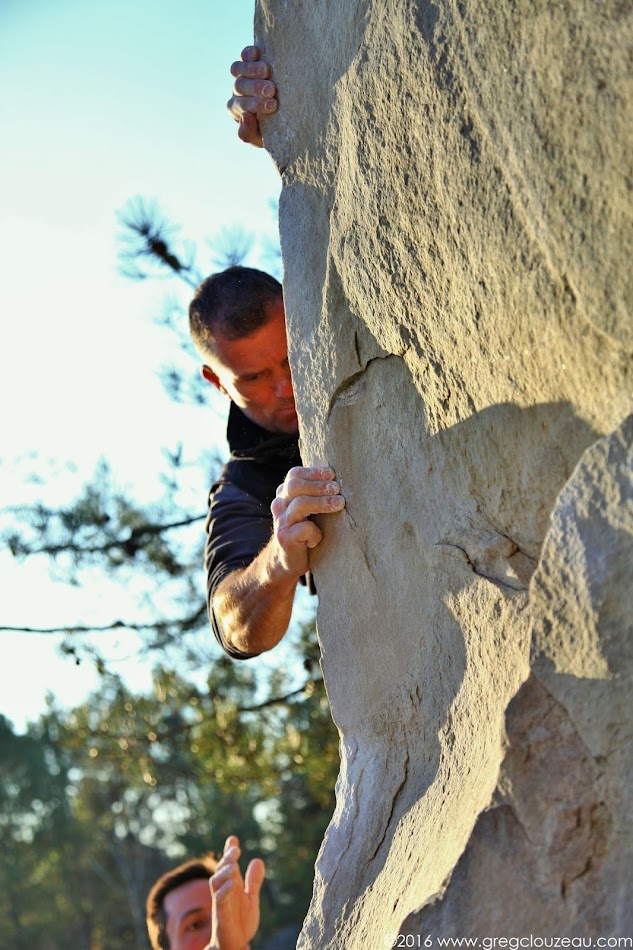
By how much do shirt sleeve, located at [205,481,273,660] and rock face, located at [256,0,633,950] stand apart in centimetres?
59

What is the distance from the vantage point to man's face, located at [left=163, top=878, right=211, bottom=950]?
9.46 feet

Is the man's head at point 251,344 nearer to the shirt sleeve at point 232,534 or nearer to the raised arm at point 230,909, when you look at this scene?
the shirt sleeve at point 232,534

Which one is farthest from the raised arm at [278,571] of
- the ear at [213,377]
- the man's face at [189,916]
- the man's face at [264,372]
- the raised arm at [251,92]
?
the man's face at [189,916]

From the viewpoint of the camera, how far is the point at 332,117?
1.66m

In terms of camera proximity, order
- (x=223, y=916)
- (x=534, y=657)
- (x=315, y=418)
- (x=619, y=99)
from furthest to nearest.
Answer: (x=223, y=916)
(x=315, y=418)
(x=534, y=657)
(x=619, y=99)

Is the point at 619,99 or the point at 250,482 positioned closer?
the point at 619,99

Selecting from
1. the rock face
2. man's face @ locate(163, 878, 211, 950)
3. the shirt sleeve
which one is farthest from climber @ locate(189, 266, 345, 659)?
man's face @ locate(163, 878, 211, 950)

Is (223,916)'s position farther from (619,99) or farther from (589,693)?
(619,99)

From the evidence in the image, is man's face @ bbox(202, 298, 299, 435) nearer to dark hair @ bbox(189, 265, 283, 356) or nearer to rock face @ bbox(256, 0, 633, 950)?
dark hair @ bbox(189, 265, 283, 356)

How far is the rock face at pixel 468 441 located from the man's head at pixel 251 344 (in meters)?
0.59

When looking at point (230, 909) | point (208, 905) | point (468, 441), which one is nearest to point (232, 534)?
point (230, 909)

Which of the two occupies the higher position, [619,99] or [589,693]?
[619,99]

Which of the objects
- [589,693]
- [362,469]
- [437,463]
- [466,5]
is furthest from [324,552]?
[466,5]

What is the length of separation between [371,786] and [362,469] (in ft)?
1.61
